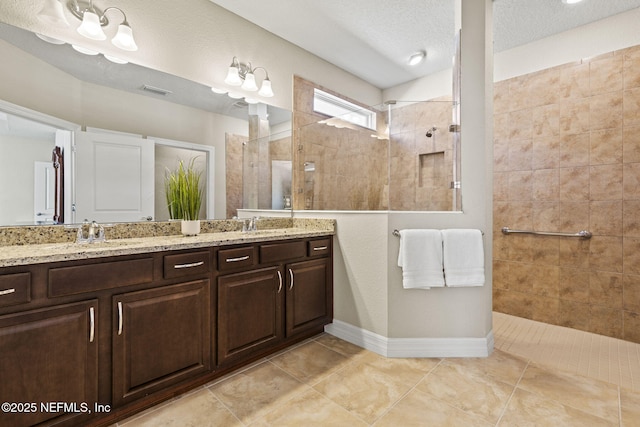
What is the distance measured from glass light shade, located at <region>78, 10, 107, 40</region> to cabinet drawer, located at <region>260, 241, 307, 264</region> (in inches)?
65.0

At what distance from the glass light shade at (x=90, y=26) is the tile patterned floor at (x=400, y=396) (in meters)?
2.19

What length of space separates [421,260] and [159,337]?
5.51 feet

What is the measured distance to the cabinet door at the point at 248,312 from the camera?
1894mm

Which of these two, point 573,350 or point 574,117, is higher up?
point 574,117

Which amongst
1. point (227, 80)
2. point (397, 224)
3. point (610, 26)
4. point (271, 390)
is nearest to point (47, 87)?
point (227, 80)

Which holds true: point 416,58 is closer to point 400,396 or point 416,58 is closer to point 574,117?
point 574,117

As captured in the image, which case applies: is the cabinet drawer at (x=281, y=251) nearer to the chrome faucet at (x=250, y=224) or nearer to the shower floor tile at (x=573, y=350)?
the chrome faucet at (x=250, y=224)

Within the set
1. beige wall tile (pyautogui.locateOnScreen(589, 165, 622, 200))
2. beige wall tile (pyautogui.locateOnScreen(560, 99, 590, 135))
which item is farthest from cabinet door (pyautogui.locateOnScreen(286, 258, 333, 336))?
beige wall tile (pyautogui.locateOnScreen(560, 99, 590, 135))

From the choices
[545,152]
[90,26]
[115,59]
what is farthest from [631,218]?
[90,26]

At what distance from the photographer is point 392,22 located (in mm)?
2852

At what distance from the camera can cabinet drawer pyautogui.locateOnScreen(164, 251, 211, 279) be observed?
5.43ft

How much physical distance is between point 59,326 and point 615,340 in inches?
150

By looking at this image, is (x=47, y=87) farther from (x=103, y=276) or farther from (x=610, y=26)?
(x=610, y=26)

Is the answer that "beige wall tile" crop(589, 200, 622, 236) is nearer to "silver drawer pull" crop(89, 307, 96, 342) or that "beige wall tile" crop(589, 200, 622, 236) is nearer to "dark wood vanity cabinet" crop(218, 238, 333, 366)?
"dark wood vanity cabinet" crop(218, 238, 333, 366)
